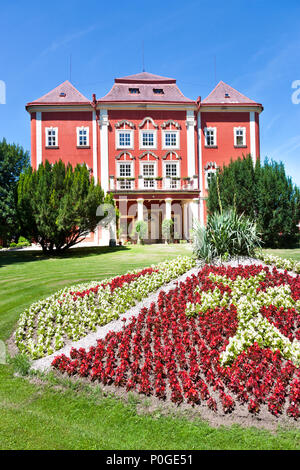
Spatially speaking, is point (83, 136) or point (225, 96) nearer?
point (83, 136)

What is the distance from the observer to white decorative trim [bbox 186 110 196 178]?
30422 millimetres

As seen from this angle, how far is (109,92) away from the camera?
3112 cm

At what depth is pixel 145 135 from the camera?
30422 millimetres

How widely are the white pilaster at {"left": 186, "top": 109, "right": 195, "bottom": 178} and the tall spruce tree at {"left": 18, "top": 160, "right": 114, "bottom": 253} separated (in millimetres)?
14898

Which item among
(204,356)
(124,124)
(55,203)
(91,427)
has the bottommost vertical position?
(91,427)

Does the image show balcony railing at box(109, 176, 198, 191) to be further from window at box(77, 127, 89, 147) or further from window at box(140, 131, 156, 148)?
window at box(77, 127, 89, 147)

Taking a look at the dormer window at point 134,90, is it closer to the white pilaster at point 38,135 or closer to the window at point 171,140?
the window at point 171,140

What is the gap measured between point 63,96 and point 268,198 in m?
23.8

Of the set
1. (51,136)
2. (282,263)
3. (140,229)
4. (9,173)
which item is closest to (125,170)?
(51,136)

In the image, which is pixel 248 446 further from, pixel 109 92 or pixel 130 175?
pixel 109 92

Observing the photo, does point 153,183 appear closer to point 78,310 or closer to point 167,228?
point 167,228

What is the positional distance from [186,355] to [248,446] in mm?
1687

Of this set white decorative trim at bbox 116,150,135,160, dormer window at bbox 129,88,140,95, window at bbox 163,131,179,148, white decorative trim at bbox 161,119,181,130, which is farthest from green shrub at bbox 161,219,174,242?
dormer window at bbox 129,88,140,95

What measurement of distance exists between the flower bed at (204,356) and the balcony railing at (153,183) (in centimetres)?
2142
